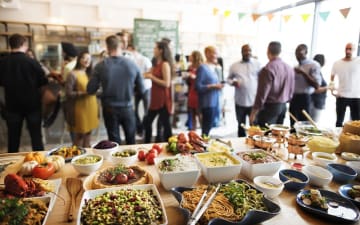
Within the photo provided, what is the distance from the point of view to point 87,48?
19.1 feet

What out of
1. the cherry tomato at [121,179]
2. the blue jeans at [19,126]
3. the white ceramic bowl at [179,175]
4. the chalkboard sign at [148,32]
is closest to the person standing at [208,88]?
the blue jeans at [19,126]

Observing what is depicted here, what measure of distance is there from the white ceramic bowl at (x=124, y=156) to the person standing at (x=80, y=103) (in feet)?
4.90

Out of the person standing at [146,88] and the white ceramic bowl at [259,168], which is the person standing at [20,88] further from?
the white ceramic bowl at [259,168]

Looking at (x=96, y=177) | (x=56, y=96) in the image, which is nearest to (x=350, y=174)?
(x=96, y=177)

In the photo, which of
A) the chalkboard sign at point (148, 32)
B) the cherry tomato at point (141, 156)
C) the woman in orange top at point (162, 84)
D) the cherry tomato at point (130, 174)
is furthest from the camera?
the chalkboard sign at point (148, 32)

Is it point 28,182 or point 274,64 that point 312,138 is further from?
point 28,182

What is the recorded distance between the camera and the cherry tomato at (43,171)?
4.26ft

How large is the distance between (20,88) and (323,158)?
9.13 ft

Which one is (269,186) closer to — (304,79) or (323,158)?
(323,158)

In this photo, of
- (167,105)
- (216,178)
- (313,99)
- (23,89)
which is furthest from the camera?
(313,99)

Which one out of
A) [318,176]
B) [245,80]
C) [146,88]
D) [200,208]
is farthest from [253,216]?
[146,88]

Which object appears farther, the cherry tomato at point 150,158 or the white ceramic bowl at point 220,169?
the cherry tomato at point 150,158

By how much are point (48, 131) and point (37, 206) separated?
10.5 feet

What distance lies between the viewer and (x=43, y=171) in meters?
1.31
